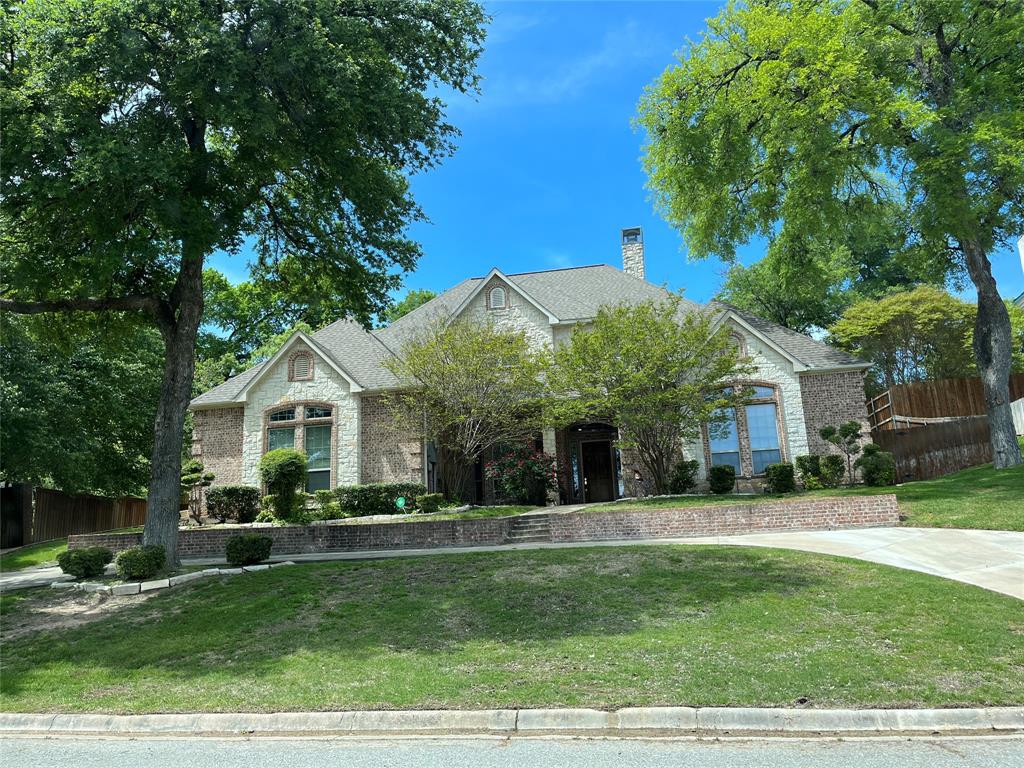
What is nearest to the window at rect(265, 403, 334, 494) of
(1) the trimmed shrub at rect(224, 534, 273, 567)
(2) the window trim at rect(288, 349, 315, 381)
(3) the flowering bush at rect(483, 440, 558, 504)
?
(2) the window trim at rect(288, 349, 315, 381)

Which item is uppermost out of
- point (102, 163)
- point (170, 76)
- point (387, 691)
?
point (170, 76)

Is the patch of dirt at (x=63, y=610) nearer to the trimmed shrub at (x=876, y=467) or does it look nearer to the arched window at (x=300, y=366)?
the arched window at (x=300, y=366)

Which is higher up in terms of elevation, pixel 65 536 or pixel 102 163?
pixel 102 163

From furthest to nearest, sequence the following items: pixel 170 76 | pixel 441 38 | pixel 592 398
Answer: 1. pixel 592 398
2. pixel 441 38
3. pixel 170 76

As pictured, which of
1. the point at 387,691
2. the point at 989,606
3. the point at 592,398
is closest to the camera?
the point at 387,691

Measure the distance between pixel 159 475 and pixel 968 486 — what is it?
1814 centimetres

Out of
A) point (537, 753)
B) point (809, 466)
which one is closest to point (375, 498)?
point (809, 466)

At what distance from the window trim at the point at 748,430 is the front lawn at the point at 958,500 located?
8.79 feet

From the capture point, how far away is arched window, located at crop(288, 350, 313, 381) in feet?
77.9

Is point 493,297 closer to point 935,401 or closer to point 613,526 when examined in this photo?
point 613,526

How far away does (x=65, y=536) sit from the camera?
24.8 meters

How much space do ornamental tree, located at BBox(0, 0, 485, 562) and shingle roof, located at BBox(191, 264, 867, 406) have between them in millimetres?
8443

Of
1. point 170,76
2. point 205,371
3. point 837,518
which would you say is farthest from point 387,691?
point 205,371

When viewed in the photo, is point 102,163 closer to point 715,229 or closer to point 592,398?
point 592,398
